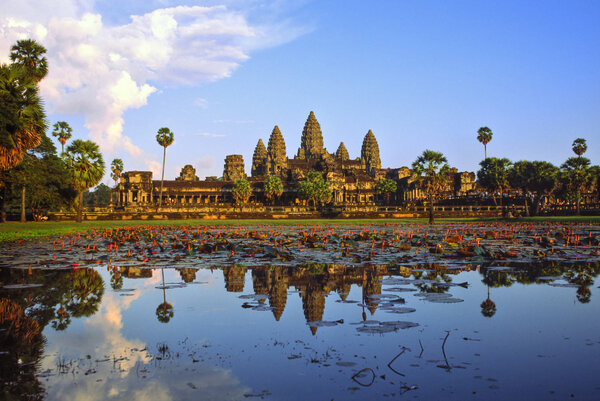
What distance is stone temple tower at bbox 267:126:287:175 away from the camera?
5844 inches

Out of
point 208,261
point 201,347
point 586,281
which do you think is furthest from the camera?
point 208,261

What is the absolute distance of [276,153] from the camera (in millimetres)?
150625

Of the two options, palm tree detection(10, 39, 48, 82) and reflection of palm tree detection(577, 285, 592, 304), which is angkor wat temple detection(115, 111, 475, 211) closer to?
palm tree detection(10, 39, 48, 82)

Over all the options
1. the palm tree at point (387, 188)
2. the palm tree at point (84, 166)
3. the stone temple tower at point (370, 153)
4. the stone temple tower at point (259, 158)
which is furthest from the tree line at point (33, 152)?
the stone temple tower at point (370, 153)

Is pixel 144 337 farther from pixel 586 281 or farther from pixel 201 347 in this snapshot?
pixel 586 281

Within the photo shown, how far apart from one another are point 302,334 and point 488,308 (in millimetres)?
3123

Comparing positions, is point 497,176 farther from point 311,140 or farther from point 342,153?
point 342,153

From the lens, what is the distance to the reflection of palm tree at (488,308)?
6.89 m

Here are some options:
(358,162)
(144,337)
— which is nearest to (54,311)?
(144,337)

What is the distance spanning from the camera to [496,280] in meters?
9.83

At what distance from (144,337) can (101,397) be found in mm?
1782

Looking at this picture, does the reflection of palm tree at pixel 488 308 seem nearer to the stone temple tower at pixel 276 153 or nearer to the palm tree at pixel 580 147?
the palm tree at pixel 580 147

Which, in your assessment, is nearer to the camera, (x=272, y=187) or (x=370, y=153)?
(x=272, y=187)

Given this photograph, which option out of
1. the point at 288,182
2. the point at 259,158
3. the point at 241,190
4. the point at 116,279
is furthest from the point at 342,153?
the point at 116,279
